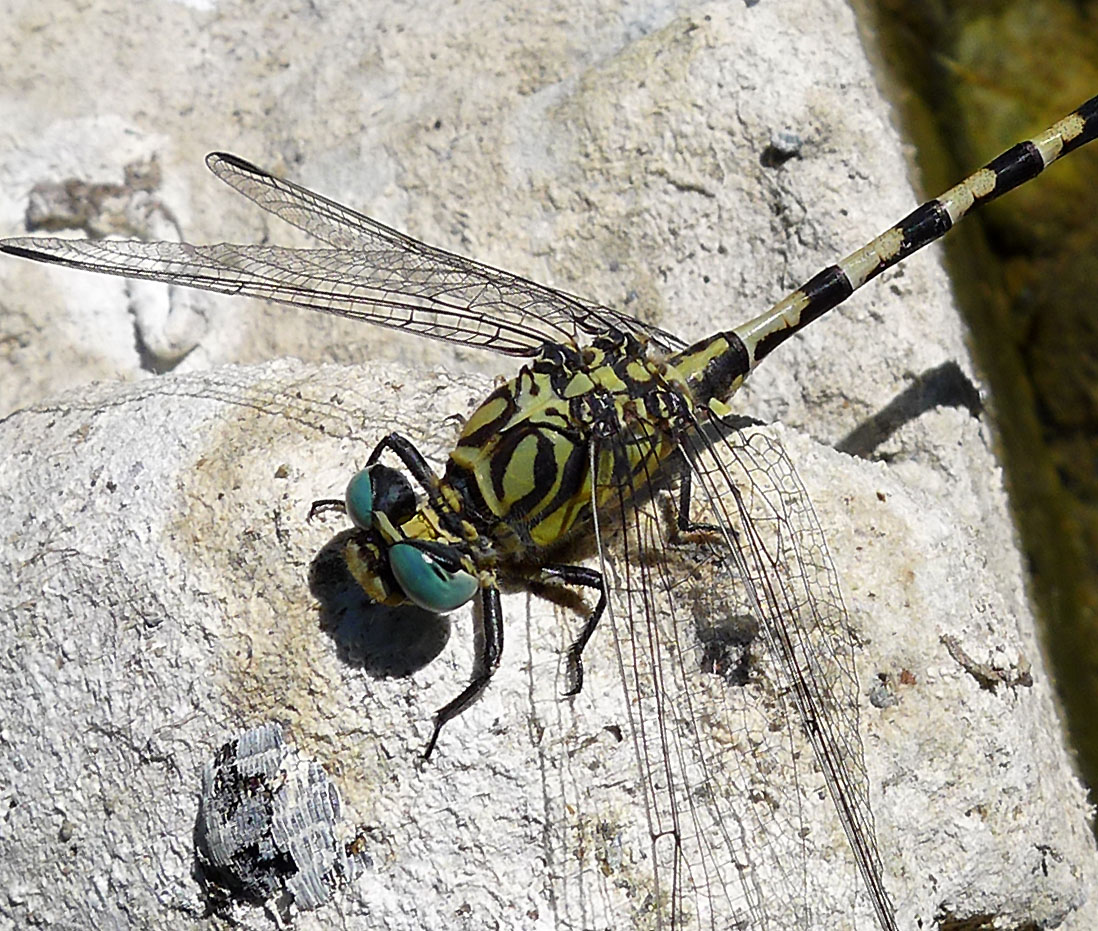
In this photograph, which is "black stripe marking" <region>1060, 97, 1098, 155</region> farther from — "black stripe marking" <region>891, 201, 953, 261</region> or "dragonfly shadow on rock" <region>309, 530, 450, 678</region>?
"dragonfly shadow on rock" <region>309, 530, 450, 678</region>

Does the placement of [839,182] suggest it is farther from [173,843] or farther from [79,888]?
[79,888]

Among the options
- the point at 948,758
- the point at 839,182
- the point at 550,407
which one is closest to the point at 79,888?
the point at 550,407

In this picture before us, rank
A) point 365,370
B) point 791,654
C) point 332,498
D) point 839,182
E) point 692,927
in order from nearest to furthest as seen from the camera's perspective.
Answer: point 692,927 → point 791,654 → point 332,498 → point 365,370 → point 839,182

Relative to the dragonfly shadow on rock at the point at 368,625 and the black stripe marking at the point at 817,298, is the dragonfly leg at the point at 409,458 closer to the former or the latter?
the dragonfly shadow on rock at the point at 368,625

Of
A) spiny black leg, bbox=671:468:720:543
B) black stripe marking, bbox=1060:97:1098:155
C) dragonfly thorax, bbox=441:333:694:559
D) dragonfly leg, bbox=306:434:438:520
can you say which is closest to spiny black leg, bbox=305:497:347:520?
dragonfly leg, bbox=306:434:438:520

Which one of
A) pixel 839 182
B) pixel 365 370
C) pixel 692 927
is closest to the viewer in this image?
pixel 692 927

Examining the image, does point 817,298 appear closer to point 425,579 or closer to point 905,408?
point 905,408
